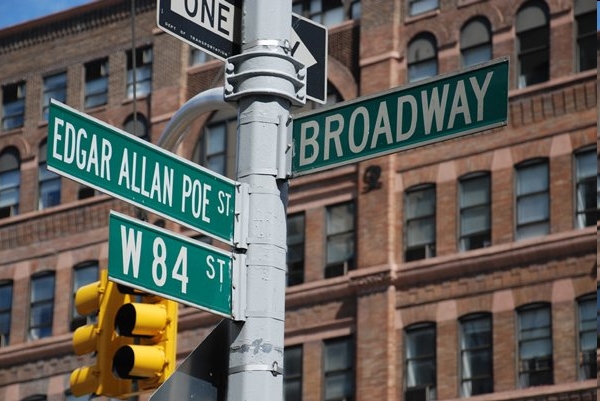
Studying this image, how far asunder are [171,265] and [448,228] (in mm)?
27155

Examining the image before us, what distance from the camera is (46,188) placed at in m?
42.7

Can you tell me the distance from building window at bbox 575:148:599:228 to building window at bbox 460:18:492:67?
388 cm

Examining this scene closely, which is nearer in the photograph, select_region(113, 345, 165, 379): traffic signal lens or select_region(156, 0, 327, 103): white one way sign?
select_region(156, 0, 327, 103): white one way sign

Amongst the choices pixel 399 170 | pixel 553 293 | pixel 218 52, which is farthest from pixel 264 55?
pixel 399 170

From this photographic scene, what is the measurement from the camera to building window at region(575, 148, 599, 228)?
32.3 m

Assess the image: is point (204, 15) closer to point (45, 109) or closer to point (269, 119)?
point (269, 119)

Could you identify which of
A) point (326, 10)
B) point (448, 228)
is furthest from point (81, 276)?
point (448, 228)

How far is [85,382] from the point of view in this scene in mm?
10445

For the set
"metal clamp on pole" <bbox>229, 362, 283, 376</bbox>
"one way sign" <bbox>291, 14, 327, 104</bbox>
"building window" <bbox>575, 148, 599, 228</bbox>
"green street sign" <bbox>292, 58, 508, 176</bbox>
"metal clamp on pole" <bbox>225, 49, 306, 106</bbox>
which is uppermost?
"building window" <bbox>575, 148, 599, 228</bbox>

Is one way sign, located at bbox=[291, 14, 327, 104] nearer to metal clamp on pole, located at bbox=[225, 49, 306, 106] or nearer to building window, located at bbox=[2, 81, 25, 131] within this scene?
metal clamp on pole, located at bbox=[225, 49, 306, 106]

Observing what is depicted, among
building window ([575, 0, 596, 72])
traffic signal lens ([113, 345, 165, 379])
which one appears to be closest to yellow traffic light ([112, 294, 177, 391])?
traffic signal lens ([113, 345, 165, 379])

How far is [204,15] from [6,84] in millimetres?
37831

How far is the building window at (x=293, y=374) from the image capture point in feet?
115

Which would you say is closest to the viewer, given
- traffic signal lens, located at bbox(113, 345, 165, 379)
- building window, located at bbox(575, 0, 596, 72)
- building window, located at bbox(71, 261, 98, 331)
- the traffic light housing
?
traffic signal lens, located at bbox(113, 345, 165, 379)
